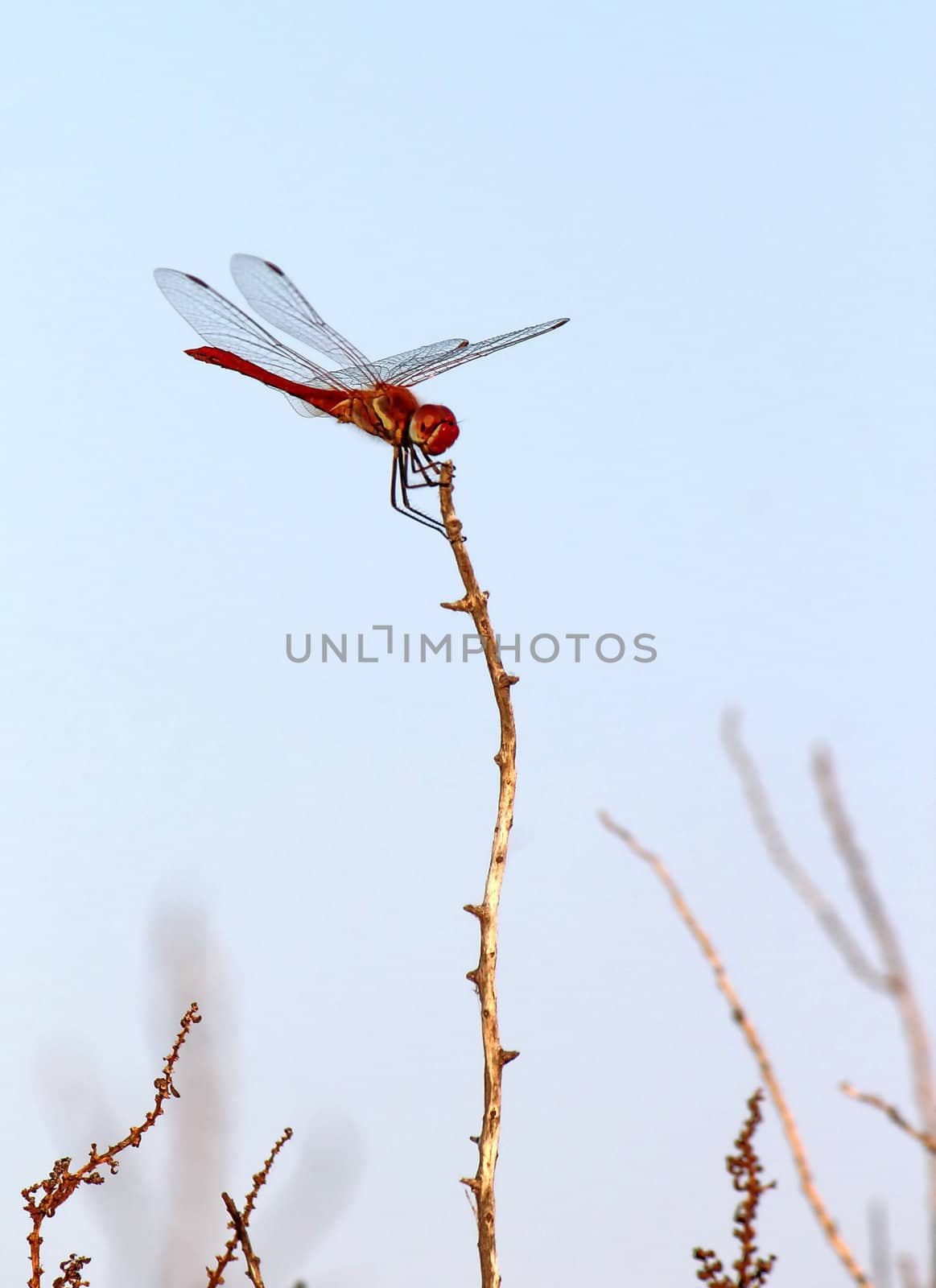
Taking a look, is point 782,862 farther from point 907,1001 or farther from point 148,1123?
point 148,1123

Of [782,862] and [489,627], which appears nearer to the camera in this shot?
[782,862]

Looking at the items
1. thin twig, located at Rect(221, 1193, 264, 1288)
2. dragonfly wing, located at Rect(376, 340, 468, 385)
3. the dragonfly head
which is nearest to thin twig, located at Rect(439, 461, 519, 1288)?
thin twig, located at Rect(221, 1193, 264, 1288)

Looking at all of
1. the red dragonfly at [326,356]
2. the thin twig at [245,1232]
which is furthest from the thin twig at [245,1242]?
the red dragonfly at [326,356]

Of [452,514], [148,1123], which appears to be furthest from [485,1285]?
[452,514]

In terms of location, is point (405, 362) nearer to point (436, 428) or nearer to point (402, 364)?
point (402, 364)

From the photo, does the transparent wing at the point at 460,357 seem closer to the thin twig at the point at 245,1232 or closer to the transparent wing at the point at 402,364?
the transparent wing at the point at 402,364

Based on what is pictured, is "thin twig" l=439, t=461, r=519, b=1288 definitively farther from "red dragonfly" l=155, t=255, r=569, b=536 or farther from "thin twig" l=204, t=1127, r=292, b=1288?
"red dragonfly" l=155, t=255, r=569, b=536
